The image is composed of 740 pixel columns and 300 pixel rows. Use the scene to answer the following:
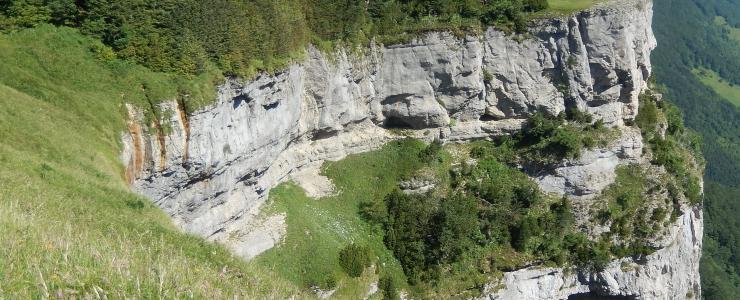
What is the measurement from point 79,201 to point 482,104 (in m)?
32.4

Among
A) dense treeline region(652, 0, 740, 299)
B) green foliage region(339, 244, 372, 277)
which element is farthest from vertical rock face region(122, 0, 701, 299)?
dense treeline region(652, 0, 740, 299)

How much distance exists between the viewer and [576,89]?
4216 cm

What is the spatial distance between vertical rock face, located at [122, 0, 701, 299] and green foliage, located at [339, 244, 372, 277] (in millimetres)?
4335

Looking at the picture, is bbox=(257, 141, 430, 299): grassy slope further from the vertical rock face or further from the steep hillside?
the vertical rock face

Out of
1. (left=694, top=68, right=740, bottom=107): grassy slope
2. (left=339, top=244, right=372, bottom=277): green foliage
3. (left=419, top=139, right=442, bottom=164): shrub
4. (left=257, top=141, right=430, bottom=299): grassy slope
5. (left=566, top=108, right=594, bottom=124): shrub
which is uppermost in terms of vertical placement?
(left=566, top=108, right=594, bottom=124): shrub

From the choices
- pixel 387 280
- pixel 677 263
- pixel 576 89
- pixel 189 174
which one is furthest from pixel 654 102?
pixel 189 174

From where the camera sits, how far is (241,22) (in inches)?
1129

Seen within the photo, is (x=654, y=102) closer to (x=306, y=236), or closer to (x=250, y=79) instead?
(x=306, y=236)

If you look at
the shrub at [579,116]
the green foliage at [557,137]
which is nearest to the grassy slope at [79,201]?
the green foliage at [557,137]

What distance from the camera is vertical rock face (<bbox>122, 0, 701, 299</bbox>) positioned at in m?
32.9

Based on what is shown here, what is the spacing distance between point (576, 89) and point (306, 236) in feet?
74.0

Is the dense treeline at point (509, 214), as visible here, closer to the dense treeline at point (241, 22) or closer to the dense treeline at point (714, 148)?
the dense treeline at point (241, 22)

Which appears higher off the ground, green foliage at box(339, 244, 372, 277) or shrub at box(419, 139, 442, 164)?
shrub at box(419, 139, 442, 164)

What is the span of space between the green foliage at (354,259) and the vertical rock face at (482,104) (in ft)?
14.2
